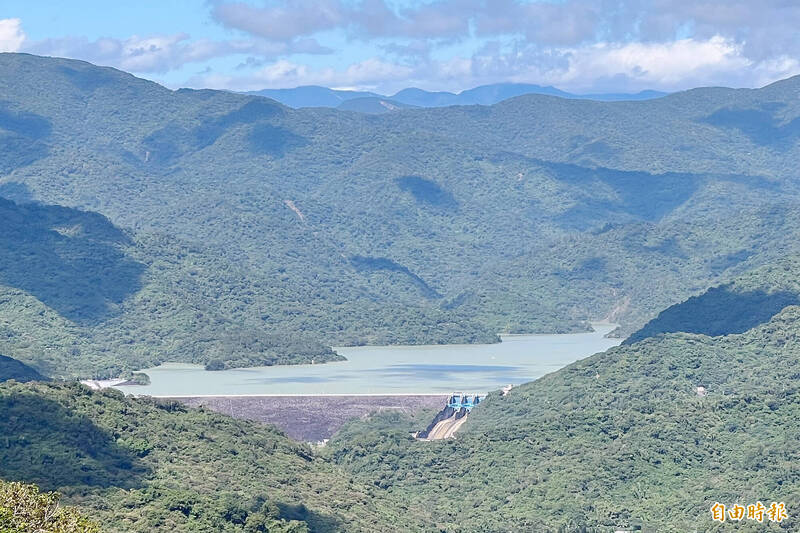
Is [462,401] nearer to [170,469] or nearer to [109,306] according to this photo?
[109,306]

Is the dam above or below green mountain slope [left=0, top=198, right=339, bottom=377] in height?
below

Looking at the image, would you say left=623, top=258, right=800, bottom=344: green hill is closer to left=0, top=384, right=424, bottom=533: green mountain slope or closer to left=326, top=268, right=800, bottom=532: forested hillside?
left=326, top=268, right=800, bottom=532: forested hillside

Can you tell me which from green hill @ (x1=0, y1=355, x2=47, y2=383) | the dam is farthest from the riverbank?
green hill @ (x1=0, y1=355, x2=47, y2=383)

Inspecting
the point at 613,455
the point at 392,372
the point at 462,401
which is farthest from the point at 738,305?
the point at 613,455

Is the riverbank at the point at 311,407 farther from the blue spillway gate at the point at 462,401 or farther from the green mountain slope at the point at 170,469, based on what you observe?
the green mountain slope at the point at 170,469

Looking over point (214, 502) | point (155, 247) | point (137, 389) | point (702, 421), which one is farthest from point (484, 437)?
point (155, 247)

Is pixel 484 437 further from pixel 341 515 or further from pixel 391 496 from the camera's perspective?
pixel 341 515
